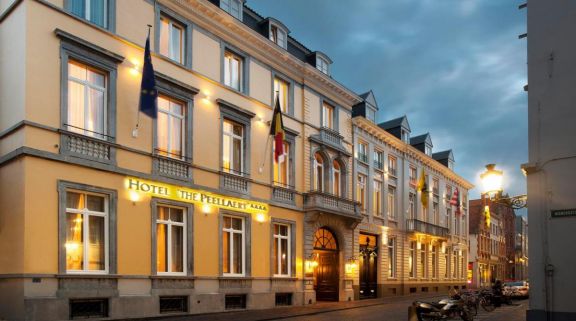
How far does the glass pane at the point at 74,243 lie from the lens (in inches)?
Result: 627

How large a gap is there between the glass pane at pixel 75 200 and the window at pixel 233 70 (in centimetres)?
835

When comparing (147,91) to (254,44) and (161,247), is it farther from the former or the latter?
(254,44)

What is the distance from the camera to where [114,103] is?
17.6 meters

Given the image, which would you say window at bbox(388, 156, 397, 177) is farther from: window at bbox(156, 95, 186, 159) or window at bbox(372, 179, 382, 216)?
window at bbox(156, 95, 186, 159)

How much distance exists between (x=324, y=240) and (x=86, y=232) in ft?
49.2

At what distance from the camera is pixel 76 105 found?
16.7 m

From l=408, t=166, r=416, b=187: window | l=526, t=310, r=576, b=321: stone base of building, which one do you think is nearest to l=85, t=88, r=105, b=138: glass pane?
l=526, t=310, r=576, b=321: stone base of building

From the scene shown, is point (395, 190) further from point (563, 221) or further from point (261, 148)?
point (563, 221)

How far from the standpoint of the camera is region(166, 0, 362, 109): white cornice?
20969 mm

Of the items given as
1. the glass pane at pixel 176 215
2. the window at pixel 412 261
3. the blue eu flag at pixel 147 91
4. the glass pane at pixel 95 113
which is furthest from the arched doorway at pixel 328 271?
the glass pane at pixel 95 113

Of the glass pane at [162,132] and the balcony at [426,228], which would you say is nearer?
the glass pane at [162,132]

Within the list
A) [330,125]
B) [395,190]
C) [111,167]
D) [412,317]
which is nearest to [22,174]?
[111,167]

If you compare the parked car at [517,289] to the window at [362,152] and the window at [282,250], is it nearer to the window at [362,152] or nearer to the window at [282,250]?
the window at [362,152]

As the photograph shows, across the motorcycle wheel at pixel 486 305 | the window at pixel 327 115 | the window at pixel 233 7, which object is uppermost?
the window at pixel 233 7
